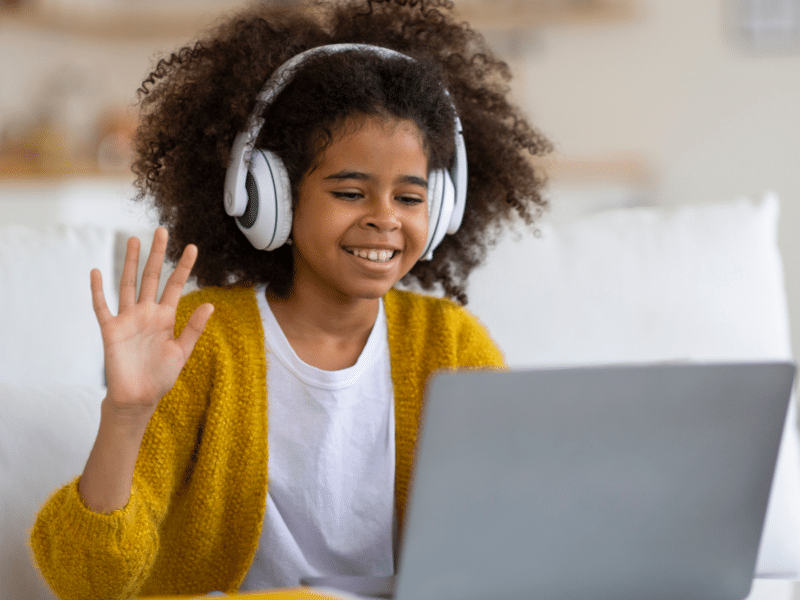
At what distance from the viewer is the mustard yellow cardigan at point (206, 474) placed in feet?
2.77

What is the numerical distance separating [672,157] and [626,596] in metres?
3.37

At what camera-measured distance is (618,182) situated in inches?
145

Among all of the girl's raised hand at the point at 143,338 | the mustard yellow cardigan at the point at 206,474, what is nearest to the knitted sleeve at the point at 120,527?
the mustard yellow cardigan at the point at 206,474

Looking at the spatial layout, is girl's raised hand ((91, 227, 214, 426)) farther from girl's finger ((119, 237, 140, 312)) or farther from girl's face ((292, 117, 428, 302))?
girl's face ((292, 117, 428, 302))

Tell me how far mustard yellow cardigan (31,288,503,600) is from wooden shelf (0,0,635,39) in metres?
2.83

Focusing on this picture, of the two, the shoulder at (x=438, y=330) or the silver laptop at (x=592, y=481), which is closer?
the silver laptop at (x=592, y=481)

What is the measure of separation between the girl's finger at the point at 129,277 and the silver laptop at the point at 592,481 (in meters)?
0.37

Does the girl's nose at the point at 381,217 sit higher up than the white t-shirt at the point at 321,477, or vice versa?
the girl's nose at the point at 381,217

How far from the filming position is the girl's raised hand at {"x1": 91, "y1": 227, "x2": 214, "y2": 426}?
31.1 inches

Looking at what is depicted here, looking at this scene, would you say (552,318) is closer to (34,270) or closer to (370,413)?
(370,413)

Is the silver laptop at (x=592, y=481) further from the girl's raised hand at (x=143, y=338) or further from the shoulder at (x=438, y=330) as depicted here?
the shoulder at (x=438, y=330)

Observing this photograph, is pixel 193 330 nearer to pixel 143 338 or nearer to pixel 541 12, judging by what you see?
pixel 143 338

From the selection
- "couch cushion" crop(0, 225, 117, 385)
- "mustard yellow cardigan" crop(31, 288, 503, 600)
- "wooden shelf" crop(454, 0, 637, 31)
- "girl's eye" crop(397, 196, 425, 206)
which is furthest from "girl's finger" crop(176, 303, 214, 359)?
"wooden shelf" crop(454, 0, 637, 31)

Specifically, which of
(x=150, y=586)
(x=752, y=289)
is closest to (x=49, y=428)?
(x=150, y=586)
